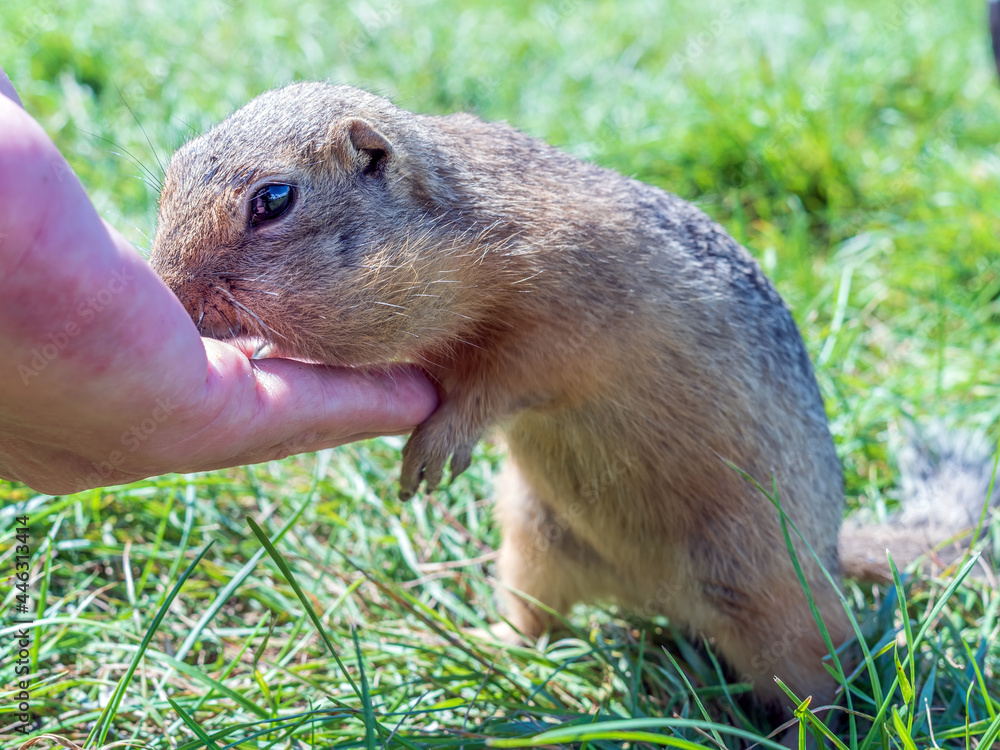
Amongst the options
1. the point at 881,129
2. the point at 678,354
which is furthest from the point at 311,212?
the point at 881,129

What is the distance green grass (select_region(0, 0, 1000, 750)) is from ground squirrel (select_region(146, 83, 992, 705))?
376 millimetres

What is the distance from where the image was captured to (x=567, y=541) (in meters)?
4.07

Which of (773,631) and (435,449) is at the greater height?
(435,449)

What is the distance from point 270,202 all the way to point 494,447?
2588mm

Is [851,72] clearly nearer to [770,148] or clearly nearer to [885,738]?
[770,148]

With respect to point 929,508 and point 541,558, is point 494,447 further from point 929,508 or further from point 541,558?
point 929,508

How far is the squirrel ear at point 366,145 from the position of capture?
2973 millimetres

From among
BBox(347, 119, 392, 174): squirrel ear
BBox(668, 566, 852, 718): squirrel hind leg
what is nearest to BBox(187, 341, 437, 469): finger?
BBox(347, 119, 392, 174): squirrel ear

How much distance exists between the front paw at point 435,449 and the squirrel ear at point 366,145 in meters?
0.94

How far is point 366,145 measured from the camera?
9.84ft

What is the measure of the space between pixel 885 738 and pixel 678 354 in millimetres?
1518

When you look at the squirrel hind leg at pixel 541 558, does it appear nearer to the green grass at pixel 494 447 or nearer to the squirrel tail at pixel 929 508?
the green grass at pixel 494 447

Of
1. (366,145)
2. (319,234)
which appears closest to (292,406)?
(319,234)

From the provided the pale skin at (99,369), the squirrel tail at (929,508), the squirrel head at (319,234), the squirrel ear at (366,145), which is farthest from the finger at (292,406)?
the squirrel tail at (929,508)
